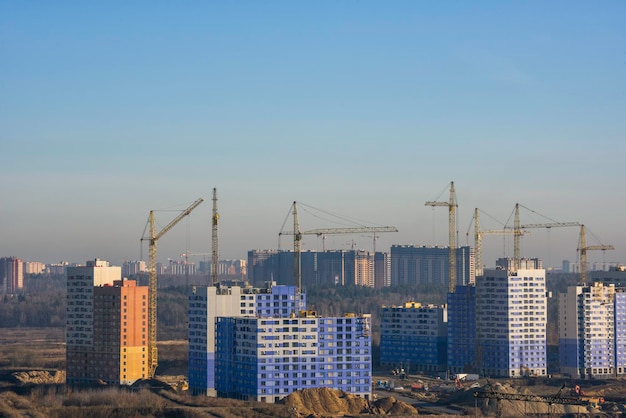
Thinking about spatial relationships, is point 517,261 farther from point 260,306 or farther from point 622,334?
point 260,306

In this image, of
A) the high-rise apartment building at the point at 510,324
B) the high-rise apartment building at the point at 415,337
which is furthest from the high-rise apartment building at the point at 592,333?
the high-rise apartment building at the point at 415,337

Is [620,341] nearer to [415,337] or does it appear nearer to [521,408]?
[415,337]

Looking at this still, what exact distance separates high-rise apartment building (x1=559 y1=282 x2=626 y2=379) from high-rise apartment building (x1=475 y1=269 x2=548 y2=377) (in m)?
1.99

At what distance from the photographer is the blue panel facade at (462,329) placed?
107375 millimetres

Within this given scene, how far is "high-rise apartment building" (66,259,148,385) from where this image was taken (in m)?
93.2

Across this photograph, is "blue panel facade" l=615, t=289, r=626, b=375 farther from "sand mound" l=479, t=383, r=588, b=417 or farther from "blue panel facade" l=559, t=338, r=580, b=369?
"sand mound" l=479, t=383, r=588, b=417

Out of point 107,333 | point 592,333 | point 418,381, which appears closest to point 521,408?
point 418,381

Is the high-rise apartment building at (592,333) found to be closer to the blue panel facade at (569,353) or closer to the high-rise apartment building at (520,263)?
the blue panel facade at (569,353)

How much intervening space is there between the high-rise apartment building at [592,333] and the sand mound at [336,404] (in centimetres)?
3283

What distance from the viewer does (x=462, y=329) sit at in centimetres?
10825

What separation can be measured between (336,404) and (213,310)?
14.4 metres

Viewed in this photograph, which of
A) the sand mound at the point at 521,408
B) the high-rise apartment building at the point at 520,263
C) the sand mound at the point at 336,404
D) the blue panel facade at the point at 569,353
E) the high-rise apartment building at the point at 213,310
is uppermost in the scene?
the high-rise apartment building at the point at 520,263

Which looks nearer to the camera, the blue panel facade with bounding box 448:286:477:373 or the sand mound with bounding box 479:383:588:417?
the sand mound with bounding box 479:383:588:417

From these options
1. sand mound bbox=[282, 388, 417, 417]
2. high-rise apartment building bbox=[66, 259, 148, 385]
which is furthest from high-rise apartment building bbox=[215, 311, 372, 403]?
high-rise apartment building bbox=[66, 259, 148, 385]
